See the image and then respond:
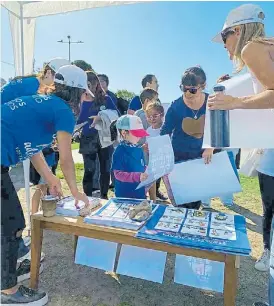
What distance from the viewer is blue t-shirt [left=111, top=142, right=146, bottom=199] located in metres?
2.29

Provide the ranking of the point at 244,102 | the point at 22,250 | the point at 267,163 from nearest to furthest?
the point at 244,102, the point at 267,163, the point at 22,250

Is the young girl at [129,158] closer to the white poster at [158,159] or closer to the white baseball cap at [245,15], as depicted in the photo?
the white poster at [158,159]

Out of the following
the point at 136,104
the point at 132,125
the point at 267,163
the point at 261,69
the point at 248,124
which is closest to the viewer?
the point at 261,69

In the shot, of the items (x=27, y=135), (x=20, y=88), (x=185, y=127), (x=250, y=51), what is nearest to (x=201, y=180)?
(x=185, y=127)

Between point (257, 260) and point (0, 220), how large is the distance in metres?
1.76

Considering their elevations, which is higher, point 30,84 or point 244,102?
point 30,84

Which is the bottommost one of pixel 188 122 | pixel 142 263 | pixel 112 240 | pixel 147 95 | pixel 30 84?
pixel 142 263

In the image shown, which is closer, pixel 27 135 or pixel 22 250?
pixel 27 135

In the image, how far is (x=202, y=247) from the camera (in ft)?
4.89

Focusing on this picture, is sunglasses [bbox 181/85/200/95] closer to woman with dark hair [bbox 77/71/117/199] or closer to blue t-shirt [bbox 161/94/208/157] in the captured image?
blue t-shirt [bbox 161/94/208/157]

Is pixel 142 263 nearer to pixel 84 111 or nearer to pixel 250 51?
pixel 250 51

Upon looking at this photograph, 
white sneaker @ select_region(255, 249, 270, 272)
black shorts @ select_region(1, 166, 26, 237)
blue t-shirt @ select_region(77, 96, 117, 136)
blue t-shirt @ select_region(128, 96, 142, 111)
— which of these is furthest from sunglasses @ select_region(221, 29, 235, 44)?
blue t-shirt @ select_region(128, 96, 142, 111)

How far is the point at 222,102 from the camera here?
1565 millimetres

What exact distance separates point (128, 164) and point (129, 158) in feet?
0.14
